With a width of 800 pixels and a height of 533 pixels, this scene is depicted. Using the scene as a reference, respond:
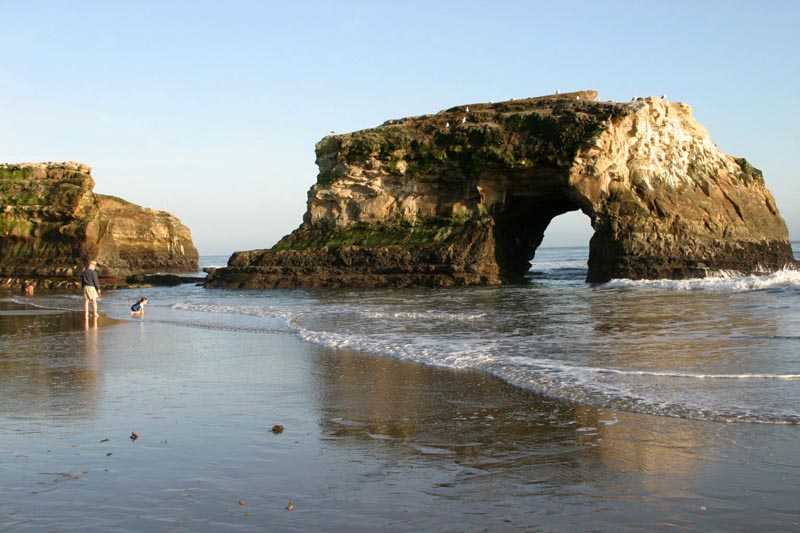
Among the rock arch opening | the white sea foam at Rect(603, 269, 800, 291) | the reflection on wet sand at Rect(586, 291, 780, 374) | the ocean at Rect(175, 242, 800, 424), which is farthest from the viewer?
the rock arch opening

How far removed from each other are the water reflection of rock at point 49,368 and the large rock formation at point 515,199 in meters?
15.3

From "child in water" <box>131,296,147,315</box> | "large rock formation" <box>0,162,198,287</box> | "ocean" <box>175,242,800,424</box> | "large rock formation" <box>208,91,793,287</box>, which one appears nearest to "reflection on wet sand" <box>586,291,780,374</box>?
"ocean" <box>175,242,800,424</box>

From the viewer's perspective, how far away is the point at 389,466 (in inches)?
221

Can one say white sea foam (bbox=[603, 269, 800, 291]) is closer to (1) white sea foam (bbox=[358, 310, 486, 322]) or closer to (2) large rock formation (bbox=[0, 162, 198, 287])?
(1) white sea foam (bbox=[358, 310, 486, 322])

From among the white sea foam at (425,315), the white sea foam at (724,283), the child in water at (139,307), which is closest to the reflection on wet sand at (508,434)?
the white sea foam at (425,315)

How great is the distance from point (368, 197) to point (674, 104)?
1351cm

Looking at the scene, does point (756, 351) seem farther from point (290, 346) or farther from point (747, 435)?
point (290, 346)

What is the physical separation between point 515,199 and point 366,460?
1072 inches

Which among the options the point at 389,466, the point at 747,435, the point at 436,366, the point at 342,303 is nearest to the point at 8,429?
the point at 389,466

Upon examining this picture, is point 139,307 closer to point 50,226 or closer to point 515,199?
point 515,199

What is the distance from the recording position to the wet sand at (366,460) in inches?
178

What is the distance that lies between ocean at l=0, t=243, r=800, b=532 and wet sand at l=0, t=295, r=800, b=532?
2 cm

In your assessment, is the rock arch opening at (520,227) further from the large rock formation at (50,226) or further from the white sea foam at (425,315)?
the large rock formation at (50,226)

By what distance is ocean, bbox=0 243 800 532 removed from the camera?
4.61m
